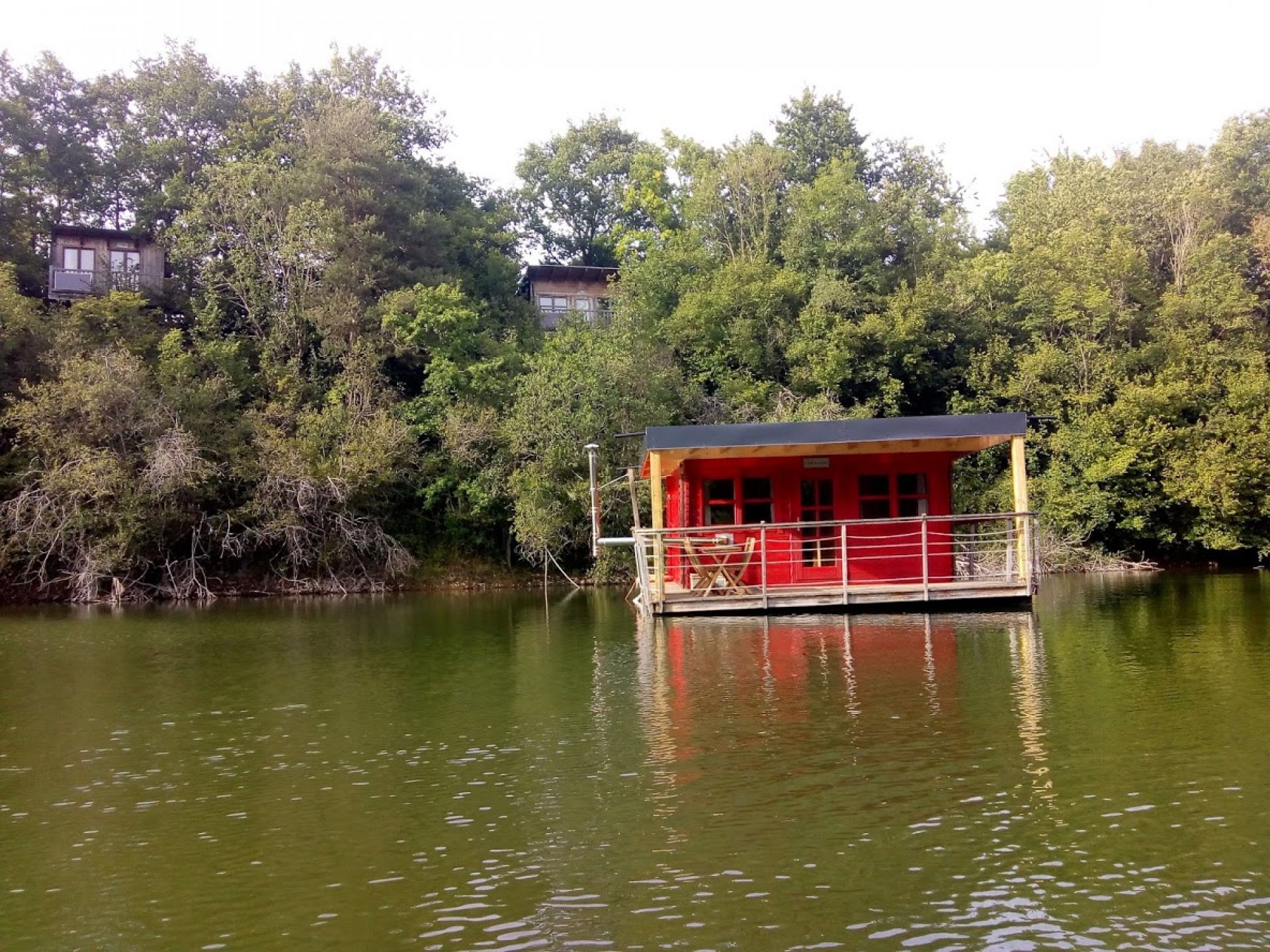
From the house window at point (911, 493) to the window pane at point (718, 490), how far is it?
3232 mm

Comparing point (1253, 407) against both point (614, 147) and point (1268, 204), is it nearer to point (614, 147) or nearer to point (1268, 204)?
point (1268, 204)

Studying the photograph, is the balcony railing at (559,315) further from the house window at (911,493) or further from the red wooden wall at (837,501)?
the house window at (911,493)

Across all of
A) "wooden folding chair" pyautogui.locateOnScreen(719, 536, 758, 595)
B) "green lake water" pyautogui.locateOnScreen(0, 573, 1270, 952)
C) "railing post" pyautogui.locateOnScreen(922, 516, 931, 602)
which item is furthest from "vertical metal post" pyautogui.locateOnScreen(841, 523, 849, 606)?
"green lake water" pyautogui.locateOnScreen(0, 573, 1270, 952)

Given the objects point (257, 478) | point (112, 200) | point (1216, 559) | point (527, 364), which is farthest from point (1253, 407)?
point (112, 200)

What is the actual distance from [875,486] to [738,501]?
105 inches

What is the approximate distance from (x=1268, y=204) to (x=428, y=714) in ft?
124

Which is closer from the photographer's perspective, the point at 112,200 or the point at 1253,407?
the point at 1253,407

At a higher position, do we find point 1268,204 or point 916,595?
point 1268,204

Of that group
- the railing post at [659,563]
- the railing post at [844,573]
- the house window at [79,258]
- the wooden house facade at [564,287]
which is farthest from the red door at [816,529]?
the house window at [79,258]

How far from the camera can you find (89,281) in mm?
36969

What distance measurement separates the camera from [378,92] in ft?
137

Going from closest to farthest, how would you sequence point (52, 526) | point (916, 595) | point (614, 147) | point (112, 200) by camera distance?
point (916, 595)
point (52, 526)
point (112, 200)
point (614, 147)

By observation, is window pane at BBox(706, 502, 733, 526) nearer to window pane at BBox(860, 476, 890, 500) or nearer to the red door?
the red door

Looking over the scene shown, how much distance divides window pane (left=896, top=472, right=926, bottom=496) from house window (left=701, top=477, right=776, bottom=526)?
249cm
